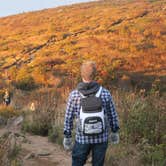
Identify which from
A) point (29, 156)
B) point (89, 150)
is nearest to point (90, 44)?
point (29, 156)

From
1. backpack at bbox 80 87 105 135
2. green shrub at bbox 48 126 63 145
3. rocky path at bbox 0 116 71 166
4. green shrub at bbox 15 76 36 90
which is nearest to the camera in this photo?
backpack at bbox 80 87 105 135

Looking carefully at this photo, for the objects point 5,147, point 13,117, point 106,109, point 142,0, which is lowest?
point 13,117

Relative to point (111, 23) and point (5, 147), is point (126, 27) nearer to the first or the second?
point (111, 23)

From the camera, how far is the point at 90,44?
2938cm

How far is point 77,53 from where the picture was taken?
27.8 metres

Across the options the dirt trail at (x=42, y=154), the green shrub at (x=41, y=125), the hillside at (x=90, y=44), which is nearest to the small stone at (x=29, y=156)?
the dirt trail at (x=42, y=154)

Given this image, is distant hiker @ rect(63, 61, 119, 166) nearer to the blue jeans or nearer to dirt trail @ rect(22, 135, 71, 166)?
the blue jeans

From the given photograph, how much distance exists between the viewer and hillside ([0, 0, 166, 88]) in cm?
2378

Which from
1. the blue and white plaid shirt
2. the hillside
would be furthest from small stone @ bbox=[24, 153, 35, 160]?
the hillside

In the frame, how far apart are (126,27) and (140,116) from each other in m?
25.0

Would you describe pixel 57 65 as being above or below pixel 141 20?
below

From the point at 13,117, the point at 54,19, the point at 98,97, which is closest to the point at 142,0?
the point at 54,19

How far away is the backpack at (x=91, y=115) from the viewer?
4.91m

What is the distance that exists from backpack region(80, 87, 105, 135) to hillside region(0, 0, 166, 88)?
15.1m
